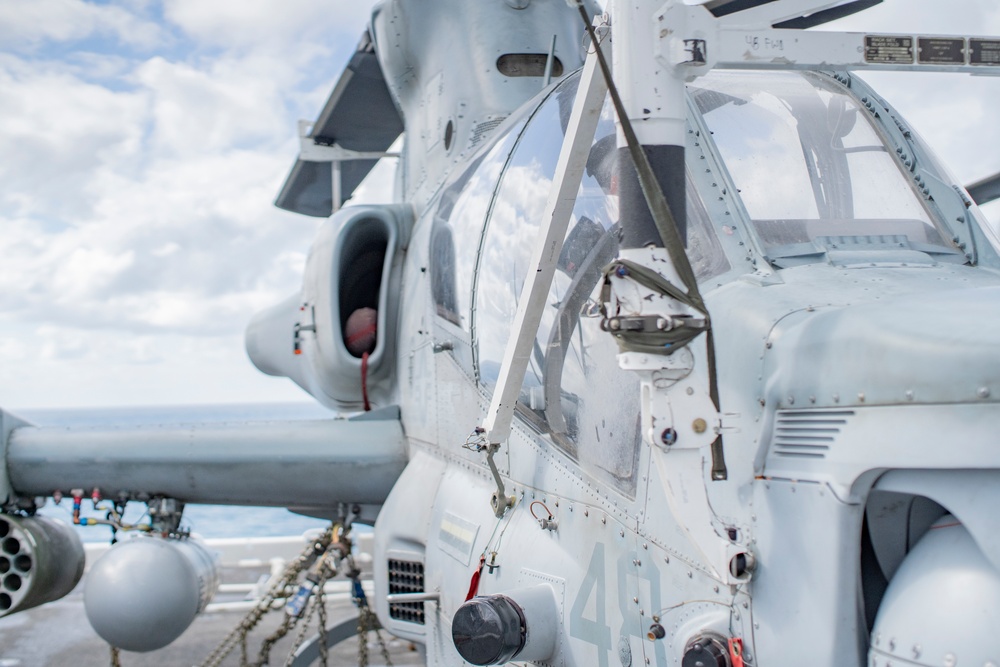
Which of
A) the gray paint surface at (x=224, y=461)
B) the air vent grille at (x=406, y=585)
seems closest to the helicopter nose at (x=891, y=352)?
the air vent grille at (x=406, y=585)

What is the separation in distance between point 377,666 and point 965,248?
793 centimetres

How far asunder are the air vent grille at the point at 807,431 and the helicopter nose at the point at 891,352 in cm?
2

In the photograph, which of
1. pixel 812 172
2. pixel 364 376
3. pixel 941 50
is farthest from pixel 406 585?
pixel 941 50

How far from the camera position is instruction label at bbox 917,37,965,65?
2.40 meters

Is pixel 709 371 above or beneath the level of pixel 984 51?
beneath

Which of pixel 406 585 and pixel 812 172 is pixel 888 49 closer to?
pixel 812 172

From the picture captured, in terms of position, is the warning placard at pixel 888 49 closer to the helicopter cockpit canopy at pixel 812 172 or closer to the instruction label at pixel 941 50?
the instruction label at pixel 941 50

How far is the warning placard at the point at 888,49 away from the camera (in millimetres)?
2365

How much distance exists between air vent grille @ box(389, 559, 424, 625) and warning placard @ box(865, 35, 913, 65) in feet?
9.32

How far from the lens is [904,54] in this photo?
7.85ft

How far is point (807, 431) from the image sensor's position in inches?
80.4

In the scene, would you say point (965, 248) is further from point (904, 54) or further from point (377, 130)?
point (377, 130)

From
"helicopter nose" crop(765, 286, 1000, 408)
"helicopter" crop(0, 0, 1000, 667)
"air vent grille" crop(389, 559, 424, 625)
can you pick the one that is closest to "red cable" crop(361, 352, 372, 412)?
"helicopter" crop(0, 0, 1000, 667)

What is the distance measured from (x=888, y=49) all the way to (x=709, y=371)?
0.98 meters
